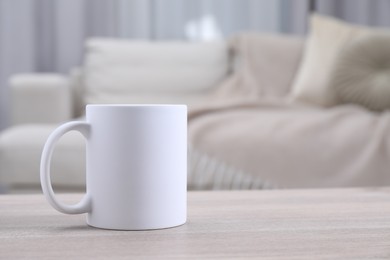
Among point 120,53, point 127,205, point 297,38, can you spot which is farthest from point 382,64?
point 127,205

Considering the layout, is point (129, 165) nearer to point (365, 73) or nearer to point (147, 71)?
point (365, 73)

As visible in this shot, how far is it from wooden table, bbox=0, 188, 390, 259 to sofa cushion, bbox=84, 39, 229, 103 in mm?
1982

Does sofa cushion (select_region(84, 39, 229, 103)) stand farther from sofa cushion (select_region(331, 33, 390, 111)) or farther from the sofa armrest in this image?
sofa cushion (select_region(331, 33, 390, 111))

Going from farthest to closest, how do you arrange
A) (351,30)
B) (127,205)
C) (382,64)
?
(351,30) < (382,64) < (127,205)

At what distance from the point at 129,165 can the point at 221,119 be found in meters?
1.36

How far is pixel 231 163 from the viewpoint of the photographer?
68.2 inches

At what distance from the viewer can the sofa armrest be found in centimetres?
224

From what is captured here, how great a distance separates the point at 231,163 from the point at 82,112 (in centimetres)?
114

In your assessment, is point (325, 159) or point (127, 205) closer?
point (127, 205)

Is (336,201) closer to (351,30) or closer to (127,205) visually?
(127,205)

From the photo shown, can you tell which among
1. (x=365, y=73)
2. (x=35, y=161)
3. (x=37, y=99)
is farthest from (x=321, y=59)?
(x=35, y=161)

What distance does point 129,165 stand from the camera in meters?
0.54

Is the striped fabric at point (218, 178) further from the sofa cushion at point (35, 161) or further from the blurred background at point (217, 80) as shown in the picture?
the sofa cushion at point (35, 161)

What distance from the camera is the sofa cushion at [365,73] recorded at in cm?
229
